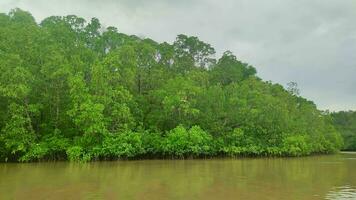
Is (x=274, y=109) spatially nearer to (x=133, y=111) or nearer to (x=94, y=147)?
(x=133, y=111)

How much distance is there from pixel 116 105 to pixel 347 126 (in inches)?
2740

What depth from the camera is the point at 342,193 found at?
52.0 ft

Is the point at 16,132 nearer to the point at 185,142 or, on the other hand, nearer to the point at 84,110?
the point at 84,110

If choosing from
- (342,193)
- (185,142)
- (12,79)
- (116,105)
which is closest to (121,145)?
(116,105)

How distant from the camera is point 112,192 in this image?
50.5 feet

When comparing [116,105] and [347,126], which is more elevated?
[347,126]

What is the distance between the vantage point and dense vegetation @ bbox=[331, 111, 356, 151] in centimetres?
8994

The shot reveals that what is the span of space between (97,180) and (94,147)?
685 inches

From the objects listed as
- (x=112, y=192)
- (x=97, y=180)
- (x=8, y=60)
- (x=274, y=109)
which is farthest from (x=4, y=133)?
(x=274, y=109)

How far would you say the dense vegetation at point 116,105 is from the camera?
3588 cm

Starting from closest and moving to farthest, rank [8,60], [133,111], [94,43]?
[8,60]
[133,111]
[94,43]

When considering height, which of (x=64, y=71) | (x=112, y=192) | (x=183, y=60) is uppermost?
(x=183, y=60)

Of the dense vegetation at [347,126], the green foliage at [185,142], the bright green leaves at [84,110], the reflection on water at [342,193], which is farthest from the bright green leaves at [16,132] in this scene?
the dense vegetation at [347,126]

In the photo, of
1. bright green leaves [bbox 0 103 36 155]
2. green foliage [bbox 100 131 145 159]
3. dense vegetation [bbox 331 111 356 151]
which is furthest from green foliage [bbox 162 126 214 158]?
dense vegetation [bbox 331 111 356 151]
